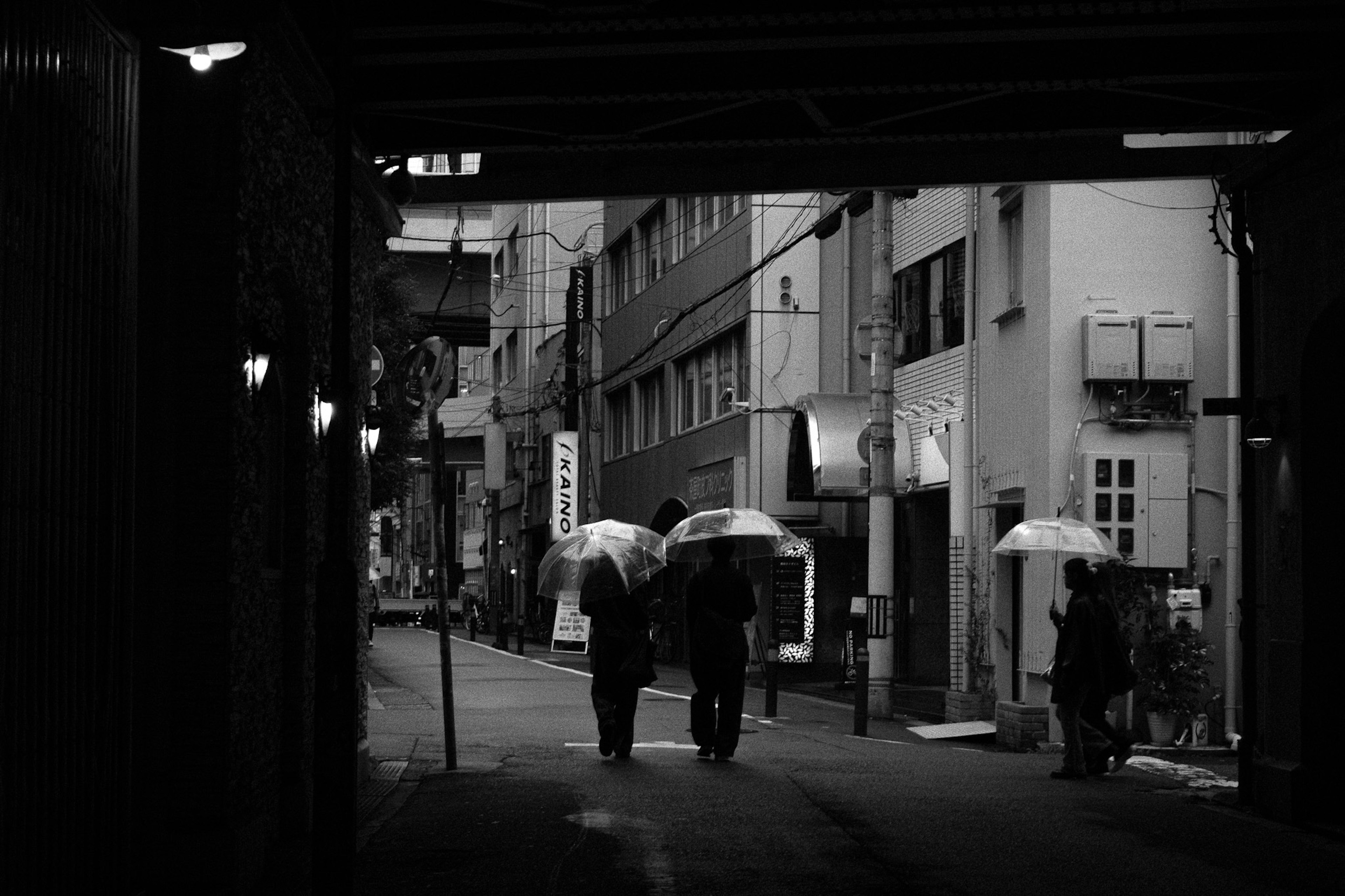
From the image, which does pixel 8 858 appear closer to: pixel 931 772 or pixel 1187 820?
pixel 1187 820

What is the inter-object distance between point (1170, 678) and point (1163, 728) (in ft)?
1.73

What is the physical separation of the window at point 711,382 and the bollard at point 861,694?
561 inches

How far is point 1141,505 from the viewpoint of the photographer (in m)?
19.2

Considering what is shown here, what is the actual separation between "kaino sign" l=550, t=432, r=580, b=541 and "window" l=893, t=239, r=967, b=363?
20059 mm

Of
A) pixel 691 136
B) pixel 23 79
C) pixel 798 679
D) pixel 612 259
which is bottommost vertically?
pixel 798 679

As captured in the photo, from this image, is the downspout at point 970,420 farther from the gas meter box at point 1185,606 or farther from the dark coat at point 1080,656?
the dark coat at point 1080,656

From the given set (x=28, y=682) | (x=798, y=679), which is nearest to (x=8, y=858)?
(x=28, y=682)

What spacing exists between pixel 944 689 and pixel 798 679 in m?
5.48

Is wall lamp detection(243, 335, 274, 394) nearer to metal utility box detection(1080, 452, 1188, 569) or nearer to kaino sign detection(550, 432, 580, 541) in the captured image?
metal utility box detection(1080, 452, 1188, 569)

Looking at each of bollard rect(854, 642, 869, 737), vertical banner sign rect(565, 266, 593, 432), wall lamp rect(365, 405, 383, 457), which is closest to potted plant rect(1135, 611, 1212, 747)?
bollard rect(854, 642, 869, 737)

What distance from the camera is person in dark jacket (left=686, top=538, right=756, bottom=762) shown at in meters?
15.9

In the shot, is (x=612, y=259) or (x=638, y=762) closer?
(x=638, y=762)

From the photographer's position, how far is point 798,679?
108 ft

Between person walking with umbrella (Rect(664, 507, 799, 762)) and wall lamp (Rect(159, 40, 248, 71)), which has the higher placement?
wall lamp (Rect(159, 40, 248, 71))
